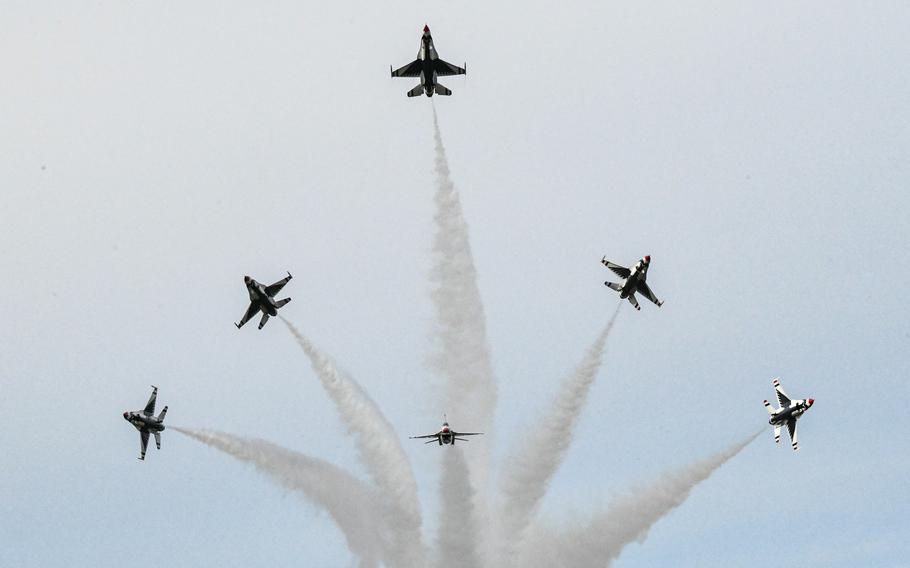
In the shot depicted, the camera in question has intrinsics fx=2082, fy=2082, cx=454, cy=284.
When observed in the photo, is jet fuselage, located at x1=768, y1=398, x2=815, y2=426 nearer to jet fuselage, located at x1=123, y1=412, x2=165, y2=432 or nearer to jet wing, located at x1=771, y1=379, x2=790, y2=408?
jet wing, located at x1=771, y1=379, x2=790, y2=408

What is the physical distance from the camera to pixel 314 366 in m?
178

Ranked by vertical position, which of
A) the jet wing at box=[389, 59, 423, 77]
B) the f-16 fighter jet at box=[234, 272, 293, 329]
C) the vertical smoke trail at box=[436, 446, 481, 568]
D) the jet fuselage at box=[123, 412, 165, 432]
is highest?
the jet wing at box=[389, 59, 423, 77]

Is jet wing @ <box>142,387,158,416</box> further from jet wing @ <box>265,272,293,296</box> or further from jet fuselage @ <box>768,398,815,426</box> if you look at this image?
jet fuselage @ <box>768,398,815,426</box>

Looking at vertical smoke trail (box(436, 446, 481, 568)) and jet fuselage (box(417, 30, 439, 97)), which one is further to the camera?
vertical smoke trail (box(436, 446, 481, 568))

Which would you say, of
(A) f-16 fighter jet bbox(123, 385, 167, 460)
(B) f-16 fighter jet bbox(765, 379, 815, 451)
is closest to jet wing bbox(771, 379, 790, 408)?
(B) f-16 fighter jet bbox(765, 379, 815, 451)

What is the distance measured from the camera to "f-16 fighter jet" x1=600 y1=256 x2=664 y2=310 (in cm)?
17225

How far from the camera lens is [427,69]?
168m

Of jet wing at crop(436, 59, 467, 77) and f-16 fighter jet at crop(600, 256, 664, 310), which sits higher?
jet wing at crop(436, 59, 467, 77)

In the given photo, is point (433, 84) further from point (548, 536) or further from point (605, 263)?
point (548, 536)

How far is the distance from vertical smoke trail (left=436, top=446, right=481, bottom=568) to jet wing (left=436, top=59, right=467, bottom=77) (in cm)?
3411

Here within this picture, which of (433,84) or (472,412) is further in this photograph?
(472,412)

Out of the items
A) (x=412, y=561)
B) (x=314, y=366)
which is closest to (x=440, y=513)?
(x=412, y=561)

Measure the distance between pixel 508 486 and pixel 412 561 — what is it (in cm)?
1053

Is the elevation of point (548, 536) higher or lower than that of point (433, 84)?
lower
